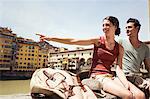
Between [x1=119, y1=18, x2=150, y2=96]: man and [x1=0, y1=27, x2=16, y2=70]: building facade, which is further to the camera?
[x1=0, y1=27, x2=16, y2=70]: building facade

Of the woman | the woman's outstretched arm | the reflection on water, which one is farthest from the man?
the reflection on water

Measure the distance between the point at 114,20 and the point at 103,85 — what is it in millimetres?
350

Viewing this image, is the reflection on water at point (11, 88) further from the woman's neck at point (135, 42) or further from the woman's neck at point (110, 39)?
the woman's neck at point (135, 42)

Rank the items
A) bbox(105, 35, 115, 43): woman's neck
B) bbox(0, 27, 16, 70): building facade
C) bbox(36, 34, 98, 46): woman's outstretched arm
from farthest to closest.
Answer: bbox(0, 27, 16, 70): building facade < bbox(105, 35, 115, 43): woman's neck < bbox(36, 34, 98, 46): woman's outstretched arm

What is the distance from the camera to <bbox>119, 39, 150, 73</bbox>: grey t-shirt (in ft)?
5.08

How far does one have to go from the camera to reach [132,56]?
61.2 inches

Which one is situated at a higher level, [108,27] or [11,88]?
[108,27]

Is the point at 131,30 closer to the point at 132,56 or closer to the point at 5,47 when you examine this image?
the point at 132,56

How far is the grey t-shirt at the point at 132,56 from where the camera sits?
155cm

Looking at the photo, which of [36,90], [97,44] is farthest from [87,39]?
[36,90]

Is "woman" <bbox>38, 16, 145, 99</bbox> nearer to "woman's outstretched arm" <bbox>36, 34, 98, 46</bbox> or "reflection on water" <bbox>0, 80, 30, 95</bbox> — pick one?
"woman's outstretched arm" <bbox>36, 34, 98, 46</bbox>

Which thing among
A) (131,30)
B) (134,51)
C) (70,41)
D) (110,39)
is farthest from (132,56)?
(70,41)

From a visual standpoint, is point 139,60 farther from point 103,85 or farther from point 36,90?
point 36,90

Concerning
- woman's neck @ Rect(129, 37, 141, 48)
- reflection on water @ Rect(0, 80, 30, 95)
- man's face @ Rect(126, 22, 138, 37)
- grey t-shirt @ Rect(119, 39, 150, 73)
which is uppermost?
man's face @ Rect(126, 22, 138, 37)
